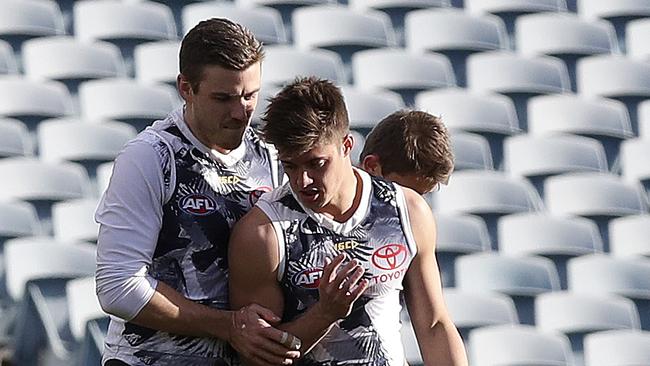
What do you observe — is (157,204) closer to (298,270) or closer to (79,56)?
(298,270)

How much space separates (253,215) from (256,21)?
3562 mm

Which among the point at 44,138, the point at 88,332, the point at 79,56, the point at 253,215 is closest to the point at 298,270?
the point at 253,215

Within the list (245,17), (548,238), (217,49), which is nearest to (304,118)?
(217,49)

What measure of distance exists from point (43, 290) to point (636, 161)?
2.74 meters

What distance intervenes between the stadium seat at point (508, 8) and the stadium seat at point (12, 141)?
2413 millimetres

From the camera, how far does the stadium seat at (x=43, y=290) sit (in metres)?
3.91

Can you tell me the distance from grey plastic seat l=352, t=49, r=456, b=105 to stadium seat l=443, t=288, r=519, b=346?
4.49 ft

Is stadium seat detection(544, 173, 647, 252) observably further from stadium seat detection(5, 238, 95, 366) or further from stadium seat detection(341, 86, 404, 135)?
stadium seat detection(5, 238, 95, 366)

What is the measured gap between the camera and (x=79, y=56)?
5.29 metres

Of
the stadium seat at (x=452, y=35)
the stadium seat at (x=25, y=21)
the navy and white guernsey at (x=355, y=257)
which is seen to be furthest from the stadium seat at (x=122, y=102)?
the navy and white guernsey at (x=355, y=257)

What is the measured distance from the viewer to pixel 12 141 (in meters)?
4.73

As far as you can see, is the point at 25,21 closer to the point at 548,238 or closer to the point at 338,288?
the point at 548,238

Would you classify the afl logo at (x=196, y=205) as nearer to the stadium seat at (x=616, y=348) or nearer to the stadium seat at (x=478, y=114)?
the stadium seat at (x=616, y=348)

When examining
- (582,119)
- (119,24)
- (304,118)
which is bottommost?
(582,119)
